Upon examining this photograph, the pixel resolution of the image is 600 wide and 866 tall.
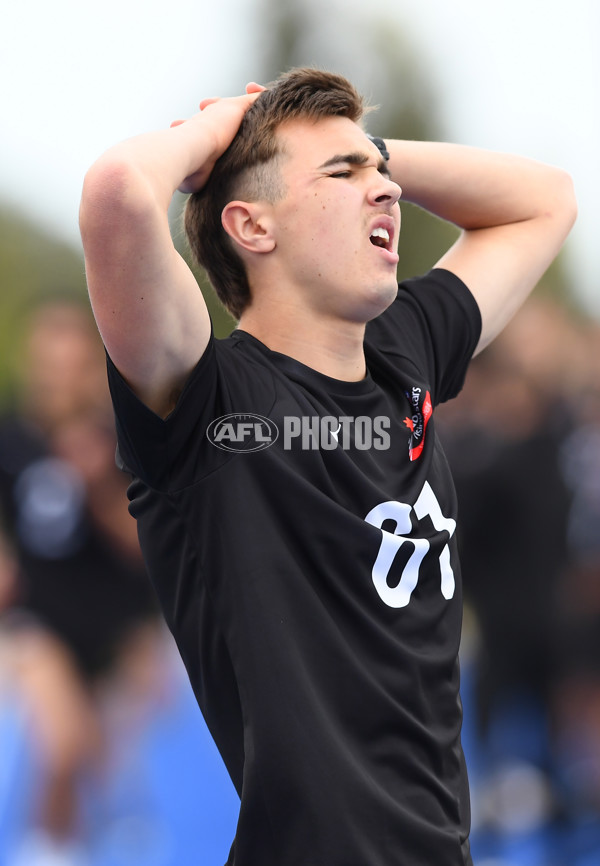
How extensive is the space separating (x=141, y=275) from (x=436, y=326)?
755 mm

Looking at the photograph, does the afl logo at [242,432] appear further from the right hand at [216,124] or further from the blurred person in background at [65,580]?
the blurred person in background at [65,580]

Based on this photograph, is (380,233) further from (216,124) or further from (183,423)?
(183,423)

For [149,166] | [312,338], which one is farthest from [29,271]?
[149,166]

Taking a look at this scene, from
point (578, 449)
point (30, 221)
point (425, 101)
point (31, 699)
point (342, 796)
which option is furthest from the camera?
point (425, 101)

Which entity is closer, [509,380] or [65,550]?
[65,550]

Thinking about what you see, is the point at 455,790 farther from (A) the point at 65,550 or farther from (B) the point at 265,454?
(A) the point at 65,550

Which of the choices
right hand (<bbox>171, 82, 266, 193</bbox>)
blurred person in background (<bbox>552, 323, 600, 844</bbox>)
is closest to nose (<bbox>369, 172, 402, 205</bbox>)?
right hand (<bbox>171, 82, 266, 193</bbox>)

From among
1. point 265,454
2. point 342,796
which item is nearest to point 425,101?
point 265,454

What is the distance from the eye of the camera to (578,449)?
3842mm

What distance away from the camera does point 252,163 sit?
1.62 m

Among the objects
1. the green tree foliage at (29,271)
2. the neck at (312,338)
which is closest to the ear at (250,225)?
the neck at (312,338)

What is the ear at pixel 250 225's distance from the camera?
160 centimetres

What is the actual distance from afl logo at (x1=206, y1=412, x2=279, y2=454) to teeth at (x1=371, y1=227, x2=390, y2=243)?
0.38 metres

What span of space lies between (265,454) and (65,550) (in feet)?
6.59
